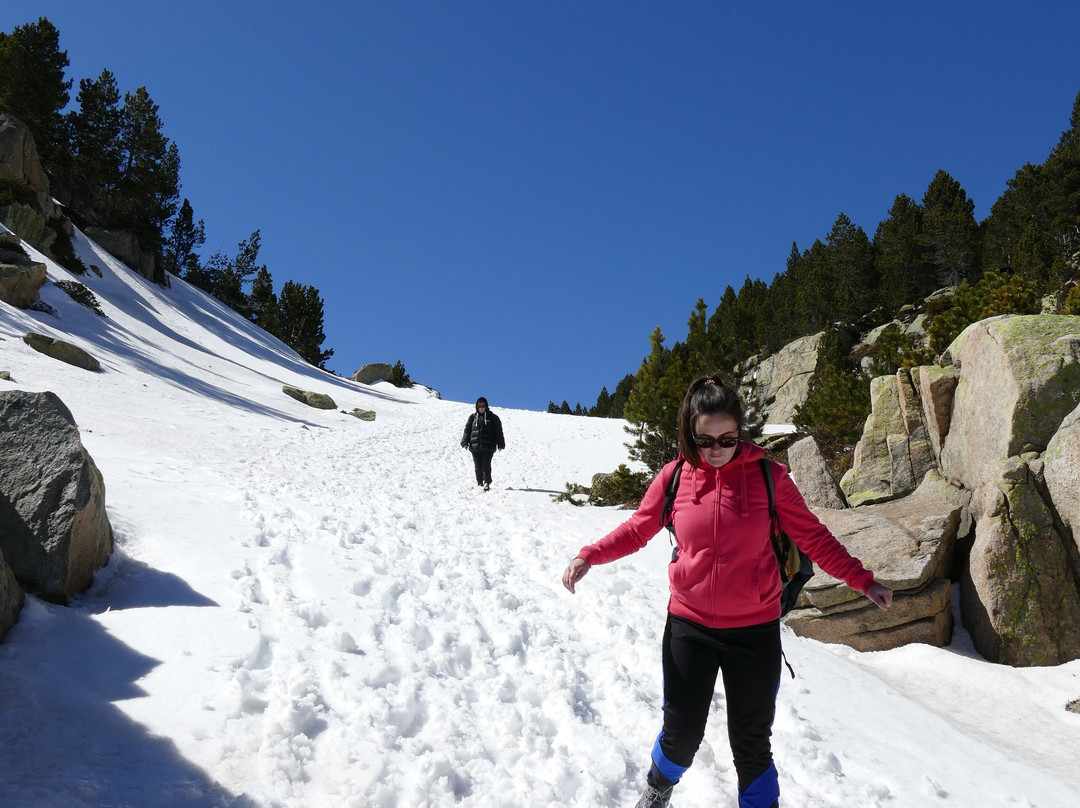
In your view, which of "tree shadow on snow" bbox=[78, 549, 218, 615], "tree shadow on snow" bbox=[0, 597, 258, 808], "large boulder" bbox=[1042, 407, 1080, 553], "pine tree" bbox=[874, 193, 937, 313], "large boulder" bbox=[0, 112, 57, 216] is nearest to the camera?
"tree shadow on snow" bbox=[0, 597, 258, 808]

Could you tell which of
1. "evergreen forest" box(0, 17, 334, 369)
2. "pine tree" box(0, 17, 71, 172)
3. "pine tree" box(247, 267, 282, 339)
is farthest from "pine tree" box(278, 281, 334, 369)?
"pine tree" box(0, 17, 71, 172)

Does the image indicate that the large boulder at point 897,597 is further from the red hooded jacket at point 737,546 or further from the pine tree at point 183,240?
the pine tree at point 183,240

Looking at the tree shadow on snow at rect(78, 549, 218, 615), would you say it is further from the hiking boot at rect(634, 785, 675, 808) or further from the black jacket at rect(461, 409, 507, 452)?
the black jacket at rect(461, 409, 507, 452)

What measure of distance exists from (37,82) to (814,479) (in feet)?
175

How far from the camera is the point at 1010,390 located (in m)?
7.30

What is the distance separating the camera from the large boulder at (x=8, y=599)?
3775mm

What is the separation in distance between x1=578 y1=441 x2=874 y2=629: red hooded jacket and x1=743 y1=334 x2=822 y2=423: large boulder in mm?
44976

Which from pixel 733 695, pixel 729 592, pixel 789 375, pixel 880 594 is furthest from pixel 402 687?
pixel 789 375

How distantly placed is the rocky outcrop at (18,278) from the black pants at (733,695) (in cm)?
2700

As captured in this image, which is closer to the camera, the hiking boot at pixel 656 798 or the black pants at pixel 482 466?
the hiking boot at pixel 656 798

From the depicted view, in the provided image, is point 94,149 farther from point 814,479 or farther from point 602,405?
point 602,405

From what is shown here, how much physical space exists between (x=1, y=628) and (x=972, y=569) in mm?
8530

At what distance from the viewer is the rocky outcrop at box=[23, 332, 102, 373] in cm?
1827

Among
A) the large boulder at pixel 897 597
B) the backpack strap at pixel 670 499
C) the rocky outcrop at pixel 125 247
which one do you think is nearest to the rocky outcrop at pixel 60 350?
the large boulder at pixel 897 597
